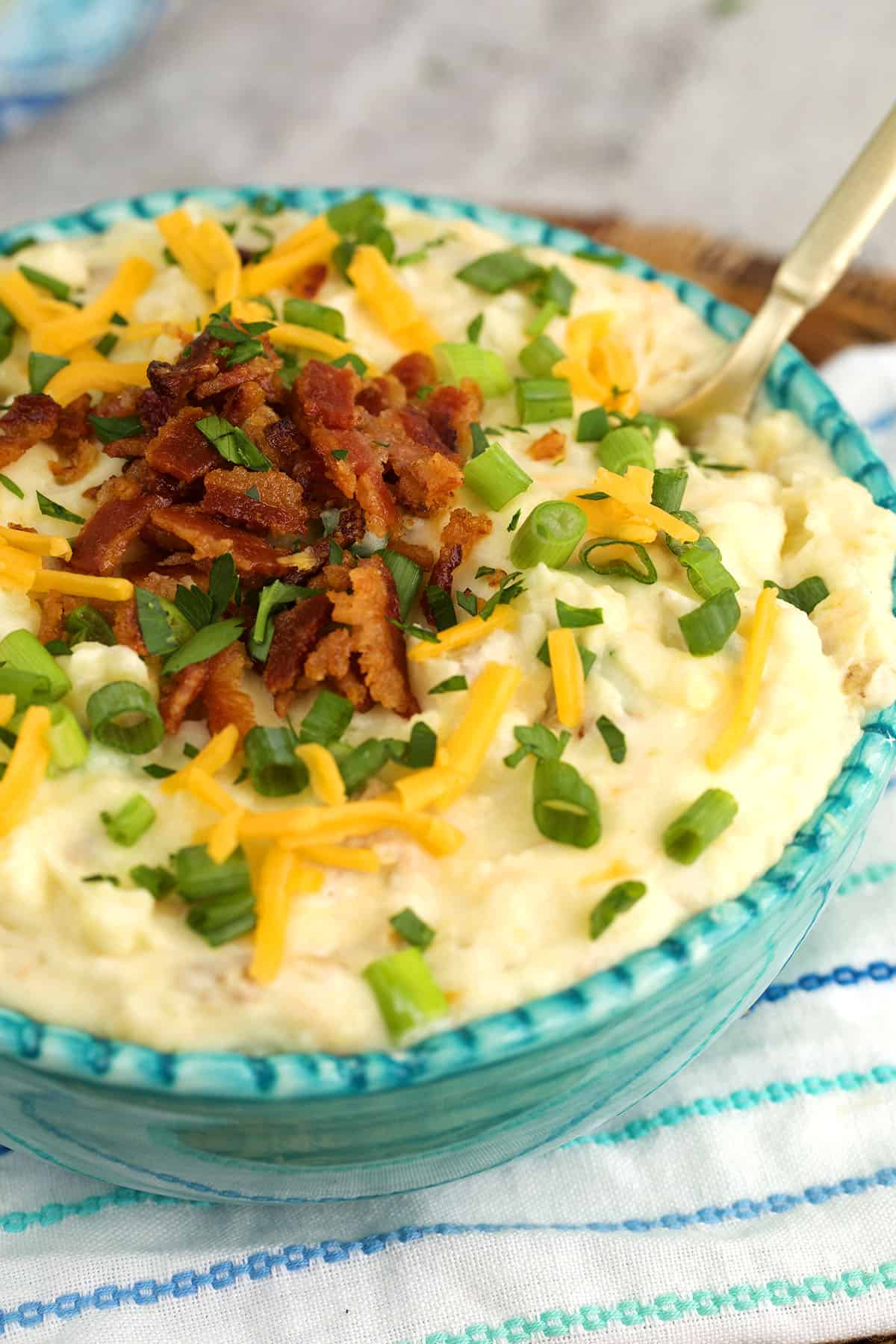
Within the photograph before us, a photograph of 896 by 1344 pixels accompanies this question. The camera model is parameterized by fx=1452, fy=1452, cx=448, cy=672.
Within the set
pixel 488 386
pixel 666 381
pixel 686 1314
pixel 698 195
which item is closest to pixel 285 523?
pixel 488 386

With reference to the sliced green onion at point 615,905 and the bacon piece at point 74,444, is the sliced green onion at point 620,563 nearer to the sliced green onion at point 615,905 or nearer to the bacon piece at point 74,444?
the sliced green onion at point 615,905

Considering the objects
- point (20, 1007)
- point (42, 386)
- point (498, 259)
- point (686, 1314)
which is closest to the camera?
point (20, 1007)

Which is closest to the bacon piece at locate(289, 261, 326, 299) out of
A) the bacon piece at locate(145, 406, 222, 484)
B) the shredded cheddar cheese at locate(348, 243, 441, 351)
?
the shredded cheddar cheese at locate(348, 243, 441, 351)

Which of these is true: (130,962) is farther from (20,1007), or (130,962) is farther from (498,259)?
(498,259)

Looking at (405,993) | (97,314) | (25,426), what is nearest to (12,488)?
(25,426)

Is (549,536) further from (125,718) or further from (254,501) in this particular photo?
(125,718)

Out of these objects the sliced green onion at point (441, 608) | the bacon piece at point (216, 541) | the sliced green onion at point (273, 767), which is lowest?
the sliced green onion at point (273, 767)

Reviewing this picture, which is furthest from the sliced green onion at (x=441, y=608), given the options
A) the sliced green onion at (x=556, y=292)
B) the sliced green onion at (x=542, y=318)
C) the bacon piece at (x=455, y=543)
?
the sliced green onion at (x=556, y=292)
